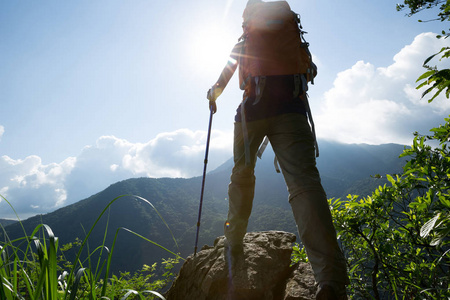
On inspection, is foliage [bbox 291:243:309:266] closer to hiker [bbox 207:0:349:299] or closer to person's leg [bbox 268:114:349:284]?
hiker [bbox 207:0:349:299]

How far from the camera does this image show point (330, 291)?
170cm

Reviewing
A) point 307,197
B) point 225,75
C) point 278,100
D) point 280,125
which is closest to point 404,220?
point 307,197

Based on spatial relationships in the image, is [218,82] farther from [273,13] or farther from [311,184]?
[311,184]

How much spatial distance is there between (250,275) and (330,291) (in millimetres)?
1123

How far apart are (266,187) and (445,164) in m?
188

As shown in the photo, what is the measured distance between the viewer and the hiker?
73.7 inches

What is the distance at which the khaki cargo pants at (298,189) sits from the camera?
1793mm

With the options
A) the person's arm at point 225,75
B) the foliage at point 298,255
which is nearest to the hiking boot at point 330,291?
the foliage at point 298,255

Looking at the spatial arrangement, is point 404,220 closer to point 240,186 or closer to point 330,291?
point 330,291

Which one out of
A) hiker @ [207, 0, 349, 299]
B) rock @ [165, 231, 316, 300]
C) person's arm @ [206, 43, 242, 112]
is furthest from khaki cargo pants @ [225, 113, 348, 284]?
person's arm @ [206, 43, 242, 112]

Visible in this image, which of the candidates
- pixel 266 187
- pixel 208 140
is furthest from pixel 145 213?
pixel 208 140

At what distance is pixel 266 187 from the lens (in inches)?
7323

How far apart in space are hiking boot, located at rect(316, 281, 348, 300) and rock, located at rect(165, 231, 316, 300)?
0.60 metres

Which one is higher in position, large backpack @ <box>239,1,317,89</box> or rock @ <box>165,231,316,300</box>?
large backpack @ <box>239,1,317,89</box>
